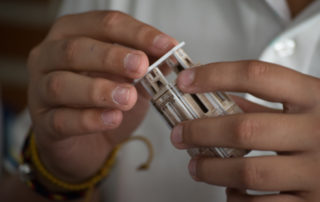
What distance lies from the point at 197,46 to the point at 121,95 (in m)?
0.34

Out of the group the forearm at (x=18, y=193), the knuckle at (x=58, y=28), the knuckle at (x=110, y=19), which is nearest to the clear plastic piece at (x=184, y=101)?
the knuckle at (x=110, y=19)

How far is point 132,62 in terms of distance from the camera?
0.46 meters

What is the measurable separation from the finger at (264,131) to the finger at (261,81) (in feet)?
0.09

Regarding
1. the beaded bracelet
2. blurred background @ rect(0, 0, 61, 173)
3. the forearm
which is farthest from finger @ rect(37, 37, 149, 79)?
blurred background @ rect(0, 0, 61, 173)

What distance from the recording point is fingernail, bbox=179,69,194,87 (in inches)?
17.4

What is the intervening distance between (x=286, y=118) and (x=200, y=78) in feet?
0.41

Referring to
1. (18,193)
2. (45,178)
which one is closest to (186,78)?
(45,178)

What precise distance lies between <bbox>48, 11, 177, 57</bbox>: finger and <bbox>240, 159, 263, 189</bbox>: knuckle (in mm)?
211

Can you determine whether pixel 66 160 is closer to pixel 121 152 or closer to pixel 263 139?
pixel 121 152

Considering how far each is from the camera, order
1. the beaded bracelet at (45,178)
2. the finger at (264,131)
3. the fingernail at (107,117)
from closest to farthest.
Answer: the finger at (264,131)
the fingernail at (107,117)
the beaded bracelet at (45,178)

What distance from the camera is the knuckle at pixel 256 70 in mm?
417

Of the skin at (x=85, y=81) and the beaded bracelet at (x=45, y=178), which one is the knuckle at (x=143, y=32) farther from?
the beaded bracelet at (x=45, y=178)

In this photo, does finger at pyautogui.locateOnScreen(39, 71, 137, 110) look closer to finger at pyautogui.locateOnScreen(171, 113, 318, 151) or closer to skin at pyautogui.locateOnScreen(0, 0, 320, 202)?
skin at pyautogui.locateOnScreen(0, 0, 320, 202)

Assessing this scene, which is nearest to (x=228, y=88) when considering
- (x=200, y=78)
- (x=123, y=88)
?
(x=200, y=78)
